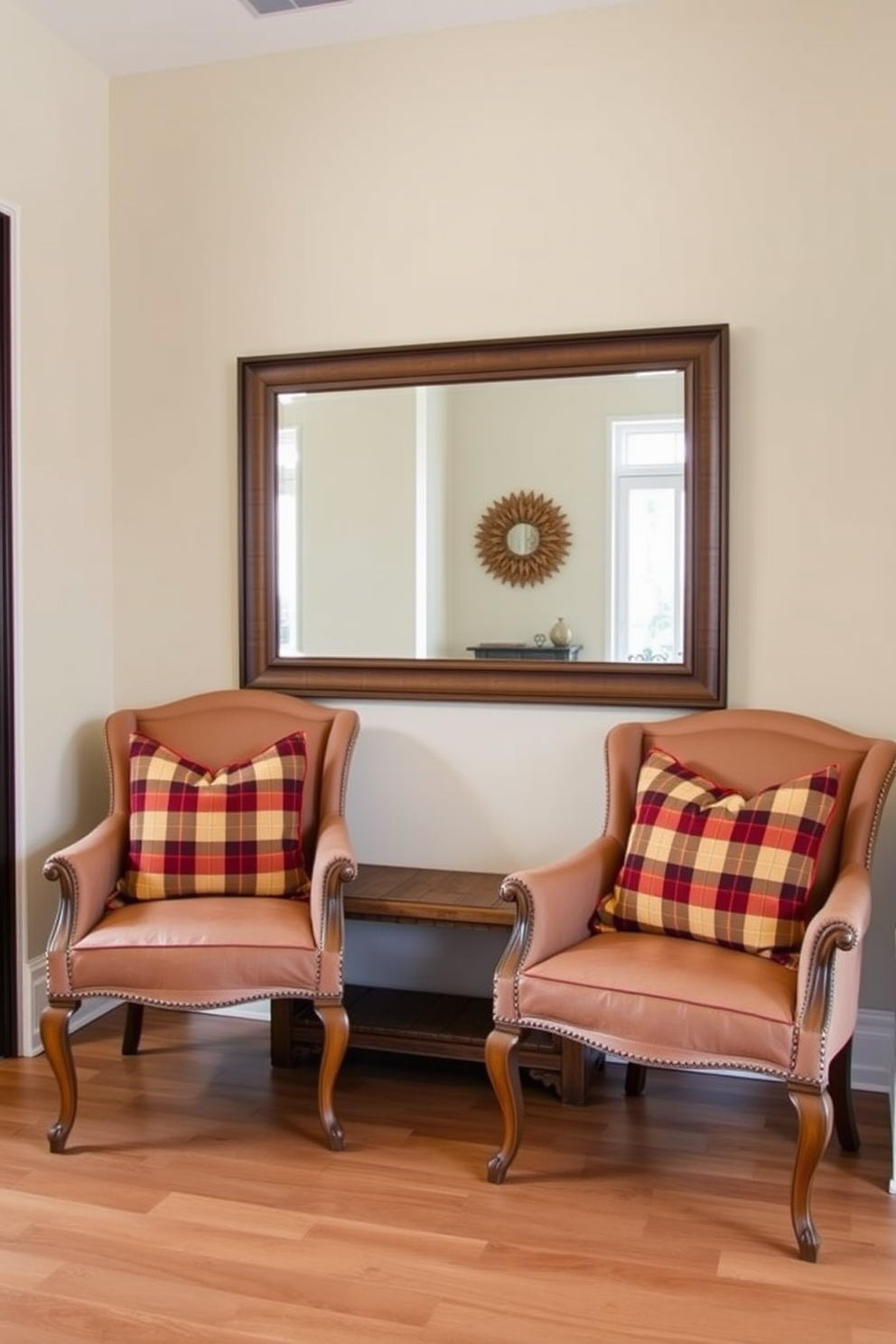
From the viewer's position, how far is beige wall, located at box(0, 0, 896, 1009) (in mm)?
3098

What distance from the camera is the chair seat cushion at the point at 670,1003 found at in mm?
2361

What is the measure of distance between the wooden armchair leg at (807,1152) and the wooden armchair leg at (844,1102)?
0.42 metres

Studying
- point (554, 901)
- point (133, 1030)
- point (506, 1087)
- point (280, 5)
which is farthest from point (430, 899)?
point (280, 5)

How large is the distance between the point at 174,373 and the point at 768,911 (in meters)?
2.33

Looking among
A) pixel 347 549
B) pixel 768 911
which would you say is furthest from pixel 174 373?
pixel 768 911

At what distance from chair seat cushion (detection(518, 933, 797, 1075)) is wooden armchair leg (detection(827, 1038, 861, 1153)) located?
31cm

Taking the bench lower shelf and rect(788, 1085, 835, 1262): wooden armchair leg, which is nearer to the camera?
rect(788, 1085, 835, 1262): wooden armchair leg

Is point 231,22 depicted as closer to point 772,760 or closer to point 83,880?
point 83,880

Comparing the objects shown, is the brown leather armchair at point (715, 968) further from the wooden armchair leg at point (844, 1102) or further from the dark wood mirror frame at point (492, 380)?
the dark wood mirror frame at point (492, 380)

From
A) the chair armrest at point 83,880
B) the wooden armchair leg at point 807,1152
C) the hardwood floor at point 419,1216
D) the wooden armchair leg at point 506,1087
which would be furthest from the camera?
the chair armrest at point 83,880

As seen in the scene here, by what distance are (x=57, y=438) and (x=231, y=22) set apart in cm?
124

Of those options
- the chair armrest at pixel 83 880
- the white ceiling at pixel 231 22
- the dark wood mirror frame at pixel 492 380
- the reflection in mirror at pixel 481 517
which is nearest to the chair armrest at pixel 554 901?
the dark wood mirror frame at pixel 492 380

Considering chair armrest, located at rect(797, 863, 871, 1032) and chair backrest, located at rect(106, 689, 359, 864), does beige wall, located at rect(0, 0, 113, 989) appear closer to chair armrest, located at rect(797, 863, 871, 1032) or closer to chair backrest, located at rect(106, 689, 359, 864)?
chair backrest, located at rect(106, 689, 359, 864)

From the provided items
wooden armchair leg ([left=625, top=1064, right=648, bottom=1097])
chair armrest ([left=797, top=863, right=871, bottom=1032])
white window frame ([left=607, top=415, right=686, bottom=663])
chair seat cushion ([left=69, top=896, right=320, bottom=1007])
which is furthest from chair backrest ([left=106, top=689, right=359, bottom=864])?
chair armrest ([left=797, top=863, right=871, bottom=1032])
